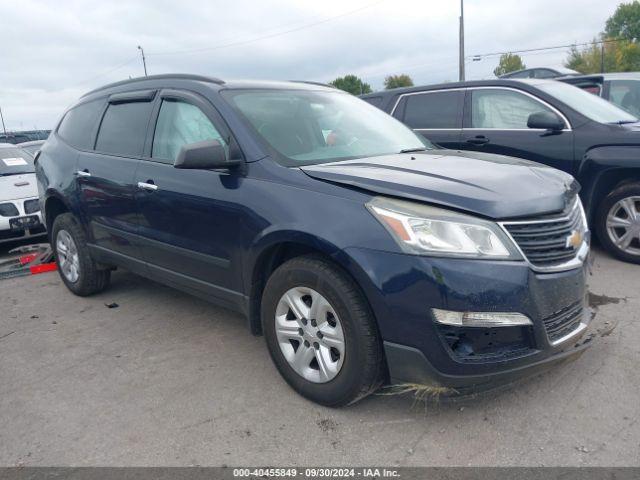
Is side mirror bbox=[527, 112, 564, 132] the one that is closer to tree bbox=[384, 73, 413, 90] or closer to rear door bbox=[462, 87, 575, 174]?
rear door bbox=[462, 87, 575, 174]

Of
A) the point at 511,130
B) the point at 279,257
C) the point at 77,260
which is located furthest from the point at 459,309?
the point at 511,130

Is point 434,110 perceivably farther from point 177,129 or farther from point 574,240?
point 574,240

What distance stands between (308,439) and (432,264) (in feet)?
3.43

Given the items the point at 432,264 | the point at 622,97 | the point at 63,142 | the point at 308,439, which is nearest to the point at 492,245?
the point at 432,264

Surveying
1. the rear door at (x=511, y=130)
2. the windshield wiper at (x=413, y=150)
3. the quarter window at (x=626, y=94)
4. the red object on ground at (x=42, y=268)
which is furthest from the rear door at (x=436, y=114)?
the red object on ground at (x=42, y=268)

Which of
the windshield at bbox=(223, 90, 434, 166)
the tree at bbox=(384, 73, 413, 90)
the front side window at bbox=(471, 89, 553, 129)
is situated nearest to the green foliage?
the tree at bbox=(384, 73, 413, 90)

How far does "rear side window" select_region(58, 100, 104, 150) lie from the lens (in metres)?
4.71

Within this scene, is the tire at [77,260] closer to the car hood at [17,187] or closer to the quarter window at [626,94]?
the car hood at [17,187]

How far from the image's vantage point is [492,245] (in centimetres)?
242

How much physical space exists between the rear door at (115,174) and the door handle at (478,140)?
348 centimetres

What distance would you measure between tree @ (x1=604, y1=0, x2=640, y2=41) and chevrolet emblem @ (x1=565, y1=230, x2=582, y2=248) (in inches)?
3306

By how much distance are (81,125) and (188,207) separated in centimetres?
217

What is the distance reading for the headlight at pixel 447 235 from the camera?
2.40m

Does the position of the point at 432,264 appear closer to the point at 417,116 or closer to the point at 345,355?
the point at 345,355
